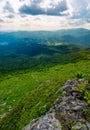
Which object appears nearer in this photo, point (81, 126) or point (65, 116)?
point (81, 126)

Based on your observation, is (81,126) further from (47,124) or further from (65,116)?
(47,124)

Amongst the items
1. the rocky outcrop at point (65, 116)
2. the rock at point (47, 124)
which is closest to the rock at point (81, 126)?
the rocky outcrop at point (65, 116)

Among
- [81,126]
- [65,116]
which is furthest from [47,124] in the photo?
[81,126]

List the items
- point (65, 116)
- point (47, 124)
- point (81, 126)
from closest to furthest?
point (47, 124) → point (81, 126) → point (65, 116)

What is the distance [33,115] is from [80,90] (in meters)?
4.57

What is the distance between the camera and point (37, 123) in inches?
651

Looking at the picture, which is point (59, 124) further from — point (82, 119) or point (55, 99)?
point (55, 99)

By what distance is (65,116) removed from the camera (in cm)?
1719

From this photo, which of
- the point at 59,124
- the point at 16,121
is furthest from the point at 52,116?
the point at 16,121

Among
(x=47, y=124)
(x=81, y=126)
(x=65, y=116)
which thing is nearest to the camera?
(x=47, y=124)

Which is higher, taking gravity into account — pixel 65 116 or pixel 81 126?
pixel 65 116

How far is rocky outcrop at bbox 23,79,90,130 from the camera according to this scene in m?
16.0

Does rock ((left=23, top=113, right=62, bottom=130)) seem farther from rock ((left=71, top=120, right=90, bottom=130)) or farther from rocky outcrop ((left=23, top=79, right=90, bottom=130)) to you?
rock ((left=71, top=120, right=90, bottom=130))

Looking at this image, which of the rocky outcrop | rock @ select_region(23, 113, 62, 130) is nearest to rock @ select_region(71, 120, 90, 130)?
the rocky outcrop
